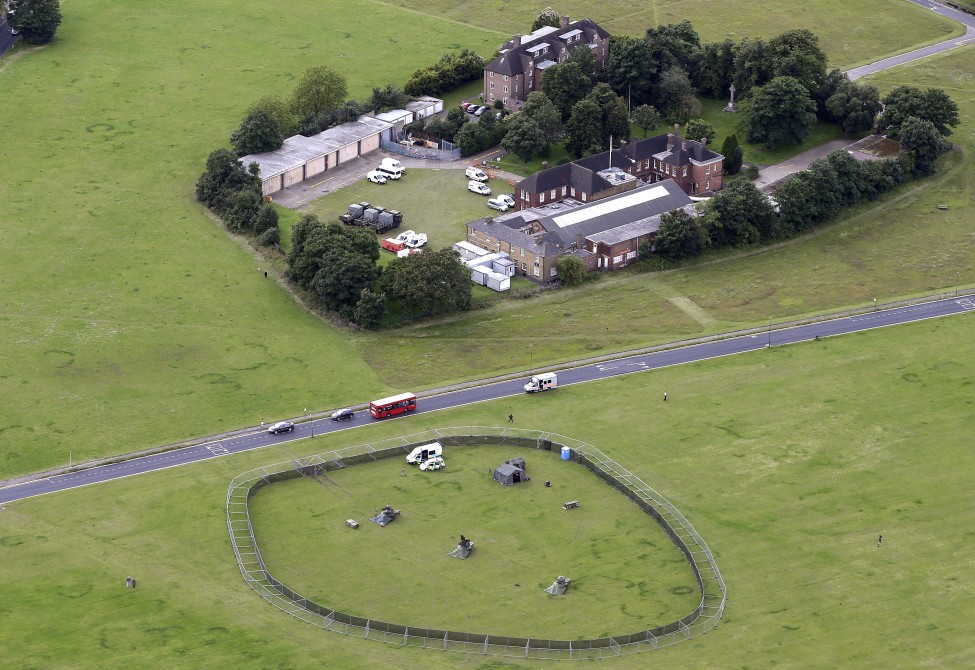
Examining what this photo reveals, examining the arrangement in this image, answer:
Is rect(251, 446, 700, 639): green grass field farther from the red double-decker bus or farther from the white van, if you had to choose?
the red double-decker bus

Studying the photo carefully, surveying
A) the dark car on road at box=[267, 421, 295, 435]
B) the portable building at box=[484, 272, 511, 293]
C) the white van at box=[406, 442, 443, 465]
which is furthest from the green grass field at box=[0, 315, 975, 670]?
the portable building at box=[484, 272, 511, 293]

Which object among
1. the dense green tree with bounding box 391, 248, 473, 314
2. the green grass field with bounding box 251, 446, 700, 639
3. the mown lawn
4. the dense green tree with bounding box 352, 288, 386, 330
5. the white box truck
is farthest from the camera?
the dense green tree with bounding box 391, 248, 473, 314

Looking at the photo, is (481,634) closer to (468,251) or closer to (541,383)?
(541,383)

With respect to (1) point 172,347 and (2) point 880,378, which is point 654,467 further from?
(1) point 172,347

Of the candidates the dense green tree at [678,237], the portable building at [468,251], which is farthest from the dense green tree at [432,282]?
the dense green tree at [678,237]

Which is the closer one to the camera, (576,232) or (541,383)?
(541,383)

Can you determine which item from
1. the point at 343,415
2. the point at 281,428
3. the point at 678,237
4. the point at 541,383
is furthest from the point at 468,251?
the point at 281,428
